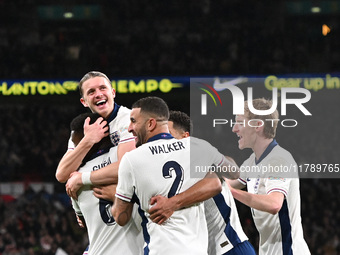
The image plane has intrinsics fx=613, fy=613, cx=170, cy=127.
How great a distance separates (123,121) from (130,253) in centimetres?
100

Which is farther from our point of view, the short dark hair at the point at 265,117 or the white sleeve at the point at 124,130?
the short dark hair at the point at 265,117

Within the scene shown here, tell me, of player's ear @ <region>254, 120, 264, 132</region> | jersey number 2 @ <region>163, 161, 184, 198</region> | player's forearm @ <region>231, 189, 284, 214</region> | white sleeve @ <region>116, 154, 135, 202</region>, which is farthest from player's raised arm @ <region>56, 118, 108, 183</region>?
player's ear @ <region>254, 120, 264, 132</region>

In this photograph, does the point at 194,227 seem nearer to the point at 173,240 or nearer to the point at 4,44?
the point at 173,240

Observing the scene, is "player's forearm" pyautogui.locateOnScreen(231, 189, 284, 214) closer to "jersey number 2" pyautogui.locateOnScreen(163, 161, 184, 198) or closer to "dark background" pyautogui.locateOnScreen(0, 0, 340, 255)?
"jersey number 2" pyautogui.locateOnScreen(163, 161, 184, 198)

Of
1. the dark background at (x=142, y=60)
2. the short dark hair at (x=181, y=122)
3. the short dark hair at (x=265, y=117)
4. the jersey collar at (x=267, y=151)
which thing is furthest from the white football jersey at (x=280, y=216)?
the dark background at (x=142, y=60)

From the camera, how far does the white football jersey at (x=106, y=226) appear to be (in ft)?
14.9

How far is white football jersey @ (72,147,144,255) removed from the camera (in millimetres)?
4547

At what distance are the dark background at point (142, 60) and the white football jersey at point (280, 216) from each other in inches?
401

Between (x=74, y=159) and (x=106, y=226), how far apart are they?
1.82 ft

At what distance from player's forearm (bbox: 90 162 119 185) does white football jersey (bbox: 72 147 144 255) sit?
0.16m

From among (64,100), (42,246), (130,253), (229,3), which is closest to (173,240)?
(130,253)

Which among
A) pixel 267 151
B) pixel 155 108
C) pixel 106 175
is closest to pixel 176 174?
pixel 155 108

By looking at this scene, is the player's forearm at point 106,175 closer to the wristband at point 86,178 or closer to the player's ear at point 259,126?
the wristband at point 86,178

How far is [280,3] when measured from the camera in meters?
22.3
